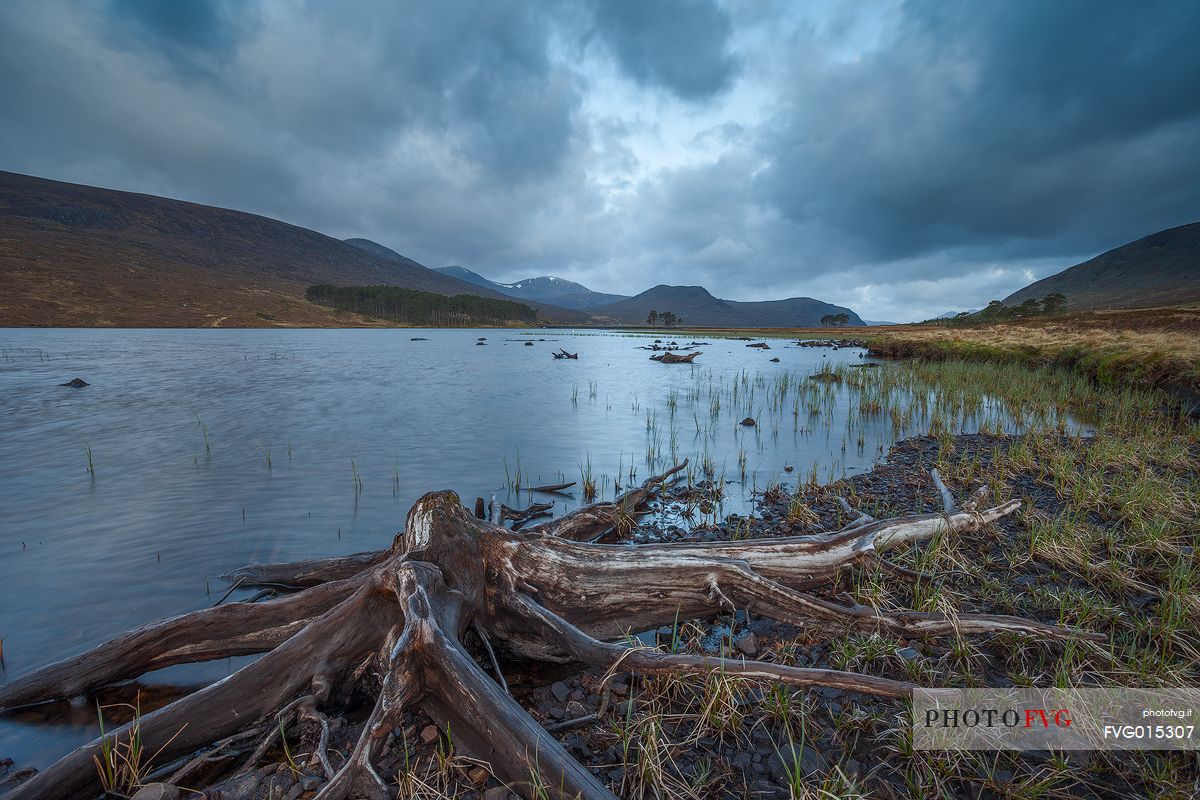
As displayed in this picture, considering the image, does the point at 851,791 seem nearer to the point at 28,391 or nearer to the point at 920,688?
the point at 920,688

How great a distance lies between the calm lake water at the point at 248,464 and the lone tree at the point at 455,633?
77 cm

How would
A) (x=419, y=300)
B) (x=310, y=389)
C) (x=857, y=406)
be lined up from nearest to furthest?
(x=857, y=406), (x=310, y=389), (x=419, y=300)

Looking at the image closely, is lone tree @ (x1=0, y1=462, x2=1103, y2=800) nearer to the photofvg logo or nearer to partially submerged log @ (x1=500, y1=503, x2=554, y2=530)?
the photofvg logo

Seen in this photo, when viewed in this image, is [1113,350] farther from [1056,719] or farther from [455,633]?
[455,633]

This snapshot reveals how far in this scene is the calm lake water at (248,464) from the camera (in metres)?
5.03

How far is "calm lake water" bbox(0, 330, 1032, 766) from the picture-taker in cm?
503

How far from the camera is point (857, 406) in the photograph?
632 inches

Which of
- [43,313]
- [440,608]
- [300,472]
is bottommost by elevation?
[300,472]

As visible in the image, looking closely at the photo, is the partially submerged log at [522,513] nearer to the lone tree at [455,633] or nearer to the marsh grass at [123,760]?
the lone tree at [455,633]

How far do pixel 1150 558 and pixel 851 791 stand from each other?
5.25 metres

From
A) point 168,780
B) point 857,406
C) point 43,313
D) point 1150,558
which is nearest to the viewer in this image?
point 168,780

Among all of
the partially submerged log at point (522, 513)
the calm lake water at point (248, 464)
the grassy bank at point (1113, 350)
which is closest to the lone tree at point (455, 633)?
the calm lake water at point (248, 464)

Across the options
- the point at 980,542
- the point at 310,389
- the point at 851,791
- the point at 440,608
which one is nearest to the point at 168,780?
the point at 440,608

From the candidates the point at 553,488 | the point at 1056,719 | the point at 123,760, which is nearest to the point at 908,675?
the point at 1056,719
